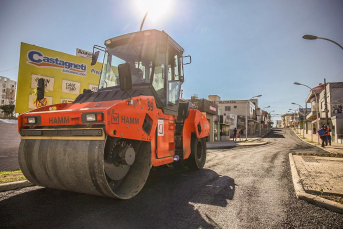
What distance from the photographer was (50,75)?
9672mm

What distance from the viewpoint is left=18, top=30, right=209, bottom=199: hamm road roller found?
10.7 ft

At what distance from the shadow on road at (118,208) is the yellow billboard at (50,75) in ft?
18.6

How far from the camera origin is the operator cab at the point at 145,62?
200 inches

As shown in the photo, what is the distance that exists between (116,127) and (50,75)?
313 inches

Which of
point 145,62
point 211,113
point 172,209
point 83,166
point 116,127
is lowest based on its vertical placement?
point 172,209

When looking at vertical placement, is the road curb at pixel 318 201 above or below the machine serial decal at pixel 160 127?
below

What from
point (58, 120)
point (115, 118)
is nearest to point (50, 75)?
point (58, 120)

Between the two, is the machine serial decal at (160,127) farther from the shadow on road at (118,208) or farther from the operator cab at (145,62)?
the shadow on road at (118,208)

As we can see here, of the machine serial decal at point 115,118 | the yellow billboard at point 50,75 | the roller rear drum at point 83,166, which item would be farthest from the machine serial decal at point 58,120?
the yellow billboard at point 50,75

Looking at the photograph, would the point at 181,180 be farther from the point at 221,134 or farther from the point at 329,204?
the point at 221,134

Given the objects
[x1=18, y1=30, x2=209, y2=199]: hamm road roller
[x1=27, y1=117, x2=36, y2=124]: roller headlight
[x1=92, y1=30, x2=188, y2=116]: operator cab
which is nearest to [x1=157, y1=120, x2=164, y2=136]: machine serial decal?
[x1=18, y1=30, x2=209, y2=199]: hamm road roller

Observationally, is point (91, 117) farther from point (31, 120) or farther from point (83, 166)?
point (31, 120)

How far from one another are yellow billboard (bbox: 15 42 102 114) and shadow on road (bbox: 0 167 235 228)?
5.68 meters

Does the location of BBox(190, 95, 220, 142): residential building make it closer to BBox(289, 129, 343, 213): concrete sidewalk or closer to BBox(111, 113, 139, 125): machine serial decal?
BBox(289, 129, 343, 213): concrete sidewalk
